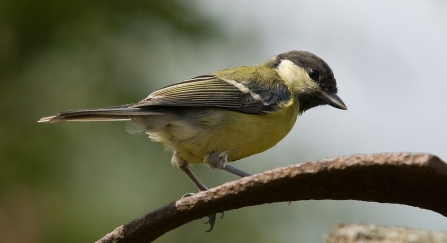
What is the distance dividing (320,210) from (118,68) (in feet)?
5.70

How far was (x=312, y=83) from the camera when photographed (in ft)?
12.7

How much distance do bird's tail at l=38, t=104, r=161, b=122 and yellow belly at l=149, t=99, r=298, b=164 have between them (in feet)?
0.69

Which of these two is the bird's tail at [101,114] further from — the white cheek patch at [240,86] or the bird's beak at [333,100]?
the bird's beak at [333,100]

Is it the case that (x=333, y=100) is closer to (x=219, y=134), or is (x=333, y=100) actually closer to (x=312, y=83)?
(x=312, y=83)

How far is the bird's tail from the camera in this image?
255 cm

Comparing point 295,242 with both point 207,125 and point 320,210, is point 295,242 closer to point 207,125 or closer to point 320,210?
point 320,210

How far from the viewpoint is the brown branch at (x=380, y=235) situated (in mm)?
1659

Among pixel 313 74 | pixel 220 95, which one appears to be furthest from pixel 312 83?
pixel 220 95

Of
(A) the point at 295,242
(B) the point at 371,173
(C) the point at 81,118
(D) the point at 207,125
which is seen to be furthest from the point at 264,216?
(B) the point at 371,173

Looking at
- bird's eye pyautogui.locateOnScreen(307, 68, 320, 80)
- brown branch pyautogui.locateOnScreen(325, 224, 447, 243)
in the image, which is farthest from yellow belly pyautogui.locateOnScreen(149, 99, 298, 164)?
brown branch pyautogui.locateOnScreen(325, 224, 447, 243)

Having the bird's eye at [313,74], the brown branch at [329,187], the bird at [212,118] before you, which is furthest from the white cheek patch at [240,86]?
the brown branch at [329,187]

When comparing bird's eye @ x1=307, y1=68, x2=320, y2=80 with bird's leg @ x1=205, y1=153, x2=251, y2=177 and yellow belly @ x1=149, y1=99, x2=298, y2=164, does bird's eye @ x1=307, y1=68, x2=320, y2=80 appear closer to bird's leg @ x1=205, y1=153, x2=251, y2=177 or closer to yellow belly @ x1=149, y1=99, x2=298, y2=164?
yellow belly @ x1=149, y1=99, x2=298, y2=164

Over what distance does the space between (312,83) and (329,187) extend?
2.52m

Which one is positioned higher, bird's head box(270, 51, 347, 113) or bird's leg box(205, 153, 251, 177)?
bird's head box(270, 51, 347, 113)
